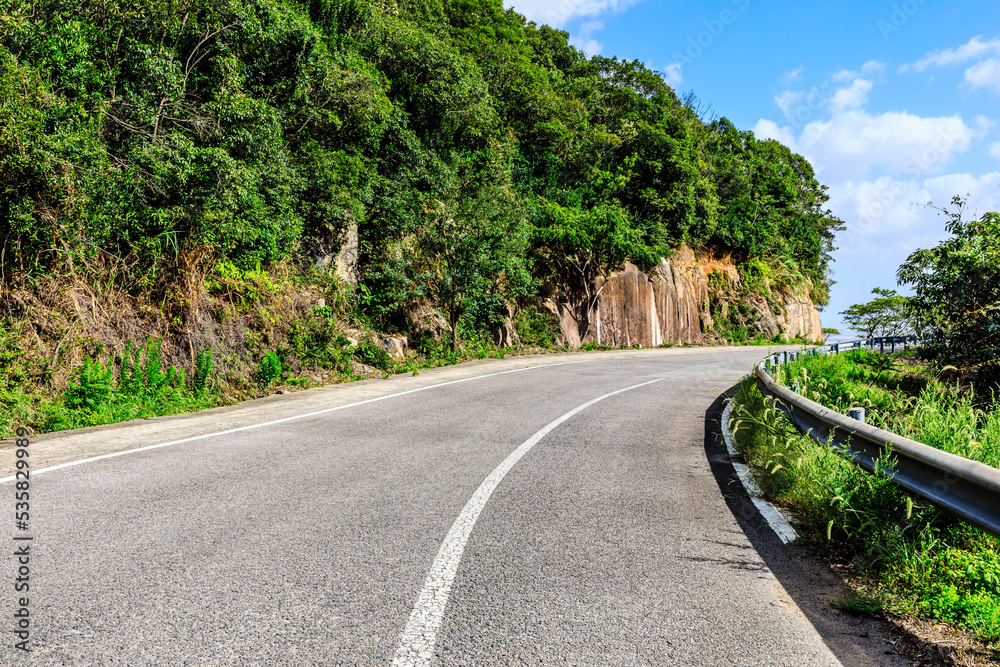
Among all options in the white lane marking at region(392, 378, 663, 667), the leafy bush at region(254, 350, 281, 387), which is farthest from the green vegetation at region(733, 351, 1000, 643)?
the leafy bush at region(254, 350, 281, 387)

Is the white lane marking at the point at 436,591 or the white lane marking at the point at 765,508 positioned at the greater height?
the white lane marking at the point at 436,591

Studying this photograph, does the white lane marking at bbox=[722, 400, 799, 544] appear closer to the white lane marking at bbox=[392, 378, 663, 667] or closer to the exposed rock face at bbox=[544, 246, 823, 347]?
the white lane marking at bbox=[392, 378, 663, 667]

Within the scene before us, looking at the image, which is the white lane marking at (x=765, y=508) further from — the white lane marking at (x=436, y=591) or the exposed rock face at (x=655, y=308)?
the exposed rock face at (x=655, y=308)

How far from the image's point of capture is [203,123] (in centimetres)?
1293

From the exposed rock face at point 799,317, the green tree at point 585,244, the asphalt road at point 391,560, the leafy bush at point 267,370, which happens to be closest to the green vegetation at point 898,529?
the asphalt road at point 391,560

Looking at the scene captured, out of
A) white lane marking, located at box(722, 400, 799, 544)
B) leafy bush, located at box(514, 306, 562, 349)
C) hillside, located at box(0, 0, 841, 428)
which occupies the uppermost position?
hillside, located at box(0, 0, 841, 428)

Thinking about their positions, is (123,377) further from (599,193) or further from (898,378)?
(599,193)

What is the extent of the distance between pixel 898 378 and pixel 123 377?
16.4 meters

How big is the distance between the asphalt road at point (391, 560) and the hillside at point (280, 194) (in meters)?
5.08

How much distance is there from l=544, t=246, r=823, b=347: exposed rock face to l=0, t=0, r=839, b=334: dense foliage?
1.58 m

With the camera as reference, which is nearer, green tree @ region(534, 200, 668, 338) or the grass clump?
the grass clump

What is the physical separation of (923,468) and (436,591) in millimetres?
3179

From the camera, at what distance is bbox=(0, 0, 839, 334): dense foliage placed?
10383 millimetres

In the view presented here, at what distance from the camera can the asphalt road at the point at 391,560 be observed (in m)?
2.92
